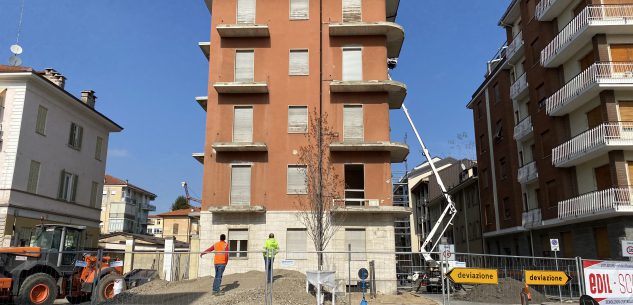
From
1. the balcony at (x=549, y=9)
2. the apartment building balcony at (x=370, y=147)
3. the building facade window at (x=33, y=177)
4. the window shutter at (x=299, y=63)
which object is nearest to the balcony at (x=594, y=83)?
the balcony at (x=549, y=9)

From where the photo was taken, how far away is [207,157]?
2473 cm

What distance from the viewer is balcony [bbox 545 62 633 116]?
24016 mm

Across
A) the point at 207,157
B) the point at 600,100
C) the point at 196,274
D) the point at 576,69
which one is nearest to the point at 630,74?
the point at 600,100

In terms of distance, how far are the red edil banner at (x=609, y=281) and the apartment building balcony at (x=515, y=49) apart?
24485 millimetres

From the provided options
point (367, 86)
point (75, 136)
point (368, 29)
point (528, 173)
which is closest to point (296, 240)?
point (367, 86)

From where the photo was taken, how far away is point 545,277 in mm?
14297

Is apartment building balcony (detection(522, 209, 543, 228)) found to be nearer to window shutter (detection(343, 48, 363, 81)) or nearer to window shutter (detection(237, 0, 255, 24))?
window shutter (detection(343, 48, 363, 81))

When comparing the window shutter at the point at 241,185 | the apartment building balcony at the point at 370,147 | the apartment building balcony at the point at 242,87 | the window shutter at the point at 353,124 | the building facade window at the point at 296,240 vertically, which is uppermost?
the apartment building balcony at the point at 242,87

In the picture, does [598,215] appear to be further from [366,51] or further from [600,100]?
Result: [366,51]

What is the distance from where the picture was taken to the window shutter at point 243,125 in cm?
2503

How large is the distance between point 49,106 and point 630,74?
1270 inches

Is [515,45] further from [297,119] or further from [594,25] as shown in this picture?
[297,119]

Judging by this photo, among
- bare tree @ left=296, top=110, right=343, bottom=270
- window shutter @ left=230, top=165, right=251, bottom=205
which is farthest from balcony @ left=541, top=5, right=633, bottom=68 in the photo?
window shutter @ left=230, top=165, right=251, bottom=205

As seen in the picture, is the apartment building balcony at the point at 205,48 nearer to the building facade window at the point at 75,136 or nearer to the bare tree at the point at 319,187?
the bare tree at the point at 319,187
